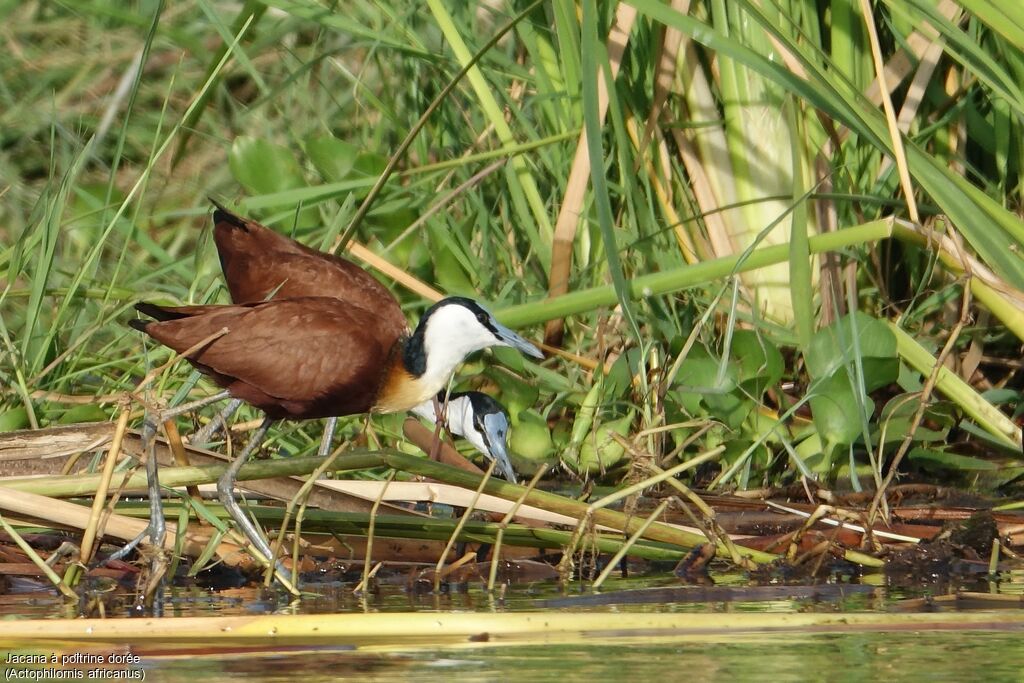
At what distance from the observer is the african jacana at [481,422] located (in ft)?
14.3

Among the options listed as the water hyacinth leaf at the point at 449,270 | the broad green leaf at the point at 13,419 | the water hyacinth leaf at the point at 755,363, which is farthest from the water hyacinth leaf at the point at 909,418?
the broad green leaf at the point at 13,419

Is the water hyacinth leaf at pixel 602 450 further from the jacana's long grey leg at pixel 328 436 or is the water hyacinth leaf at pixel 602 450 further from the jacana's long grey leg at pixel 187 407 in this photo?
the jacana's long grey leg at pixel 187 407

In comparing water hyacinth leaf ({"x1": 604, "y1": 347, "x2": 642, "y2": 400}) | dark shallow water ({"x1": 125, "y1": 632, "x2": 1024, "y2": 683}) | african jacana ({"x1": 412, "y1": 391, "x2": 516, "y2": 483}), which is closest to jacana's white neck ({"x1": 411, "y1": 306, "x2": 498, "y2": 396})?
african jacana ({"x1": 412, "y1": 391, "x2": 516, "y2": 483})

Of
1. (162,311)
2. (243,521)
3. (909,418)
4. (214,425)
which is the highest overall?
(162,311)

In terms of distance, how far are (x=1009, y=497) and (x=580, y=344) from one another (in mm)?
1348

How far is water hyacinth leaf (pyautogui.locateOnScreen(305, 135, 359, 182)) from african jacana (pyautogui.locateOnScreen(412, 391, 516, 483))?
0.83 m

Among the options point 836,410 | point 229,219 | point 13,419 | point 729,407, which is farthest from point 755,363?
point 13,419

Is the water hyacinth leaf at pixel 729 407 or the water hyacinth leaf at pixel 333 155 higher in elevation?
the water hyacinth leaf at pixel 333 155

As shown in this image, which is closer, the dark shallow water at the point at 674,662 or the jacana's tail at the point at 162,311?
the dark shallow water at the point at 674,662

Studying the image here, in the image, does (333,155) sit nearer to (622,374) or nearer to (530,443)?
(530,443)

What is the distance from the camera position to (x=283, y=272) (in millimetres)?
4207

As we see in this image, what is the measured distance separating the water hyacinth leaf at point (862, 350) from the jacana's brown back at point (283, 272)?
112 cm

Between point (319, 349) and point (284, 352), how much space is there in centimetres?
9

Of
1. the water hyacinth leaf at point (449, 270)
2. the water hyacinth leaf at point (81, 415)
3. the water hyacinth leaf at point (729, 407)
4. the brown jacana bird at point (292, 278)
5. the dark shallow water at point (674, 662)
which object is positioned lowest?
the dark shallow water at point (674, 662)
